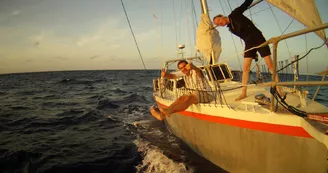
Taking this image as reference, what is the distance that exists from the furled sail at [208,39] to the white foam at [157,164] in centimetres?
488

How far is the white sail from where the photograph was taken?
4.52m

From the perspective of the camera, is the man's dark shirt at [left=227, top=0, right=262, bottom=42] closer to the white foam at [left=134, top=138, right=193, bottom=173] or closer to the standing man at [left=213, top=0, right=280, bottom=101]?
the standing man at [left=213, top=0, right=280, bottom=101]

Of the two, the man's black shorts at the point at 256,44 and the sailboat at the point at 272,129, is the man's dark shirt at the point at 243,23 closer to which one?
the man's black shorts at the point at 256,44

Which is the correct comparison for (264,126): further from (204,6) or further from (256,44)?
(204,6)

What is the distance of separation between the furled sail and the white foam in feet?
16.0

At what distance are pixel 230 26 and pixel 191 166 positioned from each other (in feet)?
15.2

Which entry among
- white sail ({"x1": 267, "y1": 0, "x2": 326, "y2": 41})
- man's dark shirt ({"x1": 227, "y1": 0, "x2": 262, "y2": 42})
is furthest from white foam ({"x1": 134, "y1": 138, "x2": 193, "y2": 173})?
white sail ({"x1": 267, "y1": 0, "x2": 326, "y2": 41})

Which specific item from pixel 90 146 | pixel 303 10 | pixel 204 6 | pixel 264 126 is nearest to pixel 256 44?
pixel 303 10

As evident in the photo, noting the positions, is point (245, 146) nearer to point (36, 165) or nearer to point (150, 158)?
point (150, 158)

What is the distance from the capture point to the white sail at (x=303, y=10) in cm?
452

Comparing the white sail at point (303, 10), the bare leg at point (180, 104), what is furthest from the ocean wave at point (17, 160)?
the white sail at point (303, 10)

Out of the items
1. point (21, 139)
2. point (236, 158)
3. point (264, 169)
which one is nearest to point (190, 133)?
point (236, 158)

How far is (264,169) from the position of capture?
4.57m

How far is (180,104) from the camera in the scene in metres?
5.74
